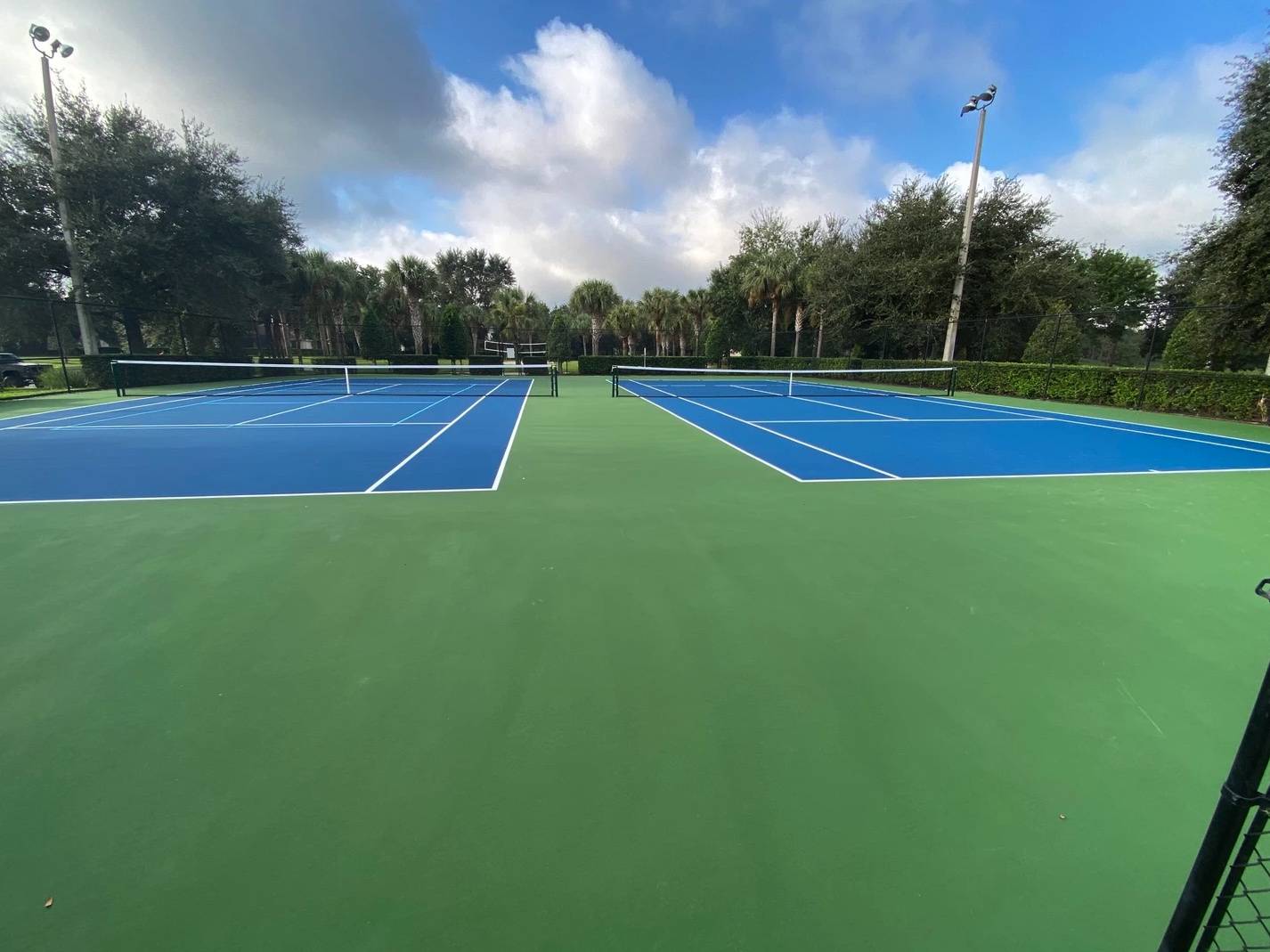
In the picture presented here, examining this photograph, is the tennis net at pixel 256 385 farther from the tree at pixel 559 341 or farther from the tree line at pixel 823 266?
the tree at pixel 559 341

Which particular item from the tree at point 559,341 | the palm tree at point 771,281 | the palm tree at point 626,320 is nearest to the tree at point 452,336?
the tree at point 559,341

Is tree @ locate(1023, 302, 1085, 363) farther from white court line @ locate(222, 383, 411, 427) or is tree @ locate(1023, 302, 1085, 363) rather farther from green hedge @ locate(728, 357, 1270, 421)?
white court line @ locate(222, 383, 411, 427)

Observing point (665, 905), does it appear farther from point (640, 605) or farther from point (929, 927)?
point (640, 605)

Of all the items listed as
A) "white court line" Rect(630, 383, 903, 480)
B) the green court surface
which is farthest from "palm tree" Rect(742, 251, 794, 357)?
the green court surface

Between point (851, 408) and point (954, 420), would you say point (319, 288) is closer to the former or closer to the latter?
point (851, 408)

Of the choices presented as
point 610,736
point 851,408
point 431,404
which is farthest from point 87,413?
point 851,408

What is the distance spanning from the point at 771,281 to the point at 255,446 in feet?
109

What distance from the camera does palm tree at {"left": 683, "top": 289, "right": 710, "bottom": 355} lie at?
49.6m

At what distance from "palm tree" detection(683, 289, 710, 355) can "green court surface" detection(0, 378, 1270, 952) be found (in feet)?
155

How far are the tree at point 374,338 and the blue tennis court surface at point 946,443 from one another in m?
30.5

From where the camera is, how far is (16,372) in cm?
2088

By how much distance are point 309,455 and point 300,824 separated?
8048 millimetres

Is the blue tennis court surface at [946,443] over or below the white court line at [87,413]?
over

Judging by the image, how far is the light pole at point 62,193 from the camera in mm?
20547
